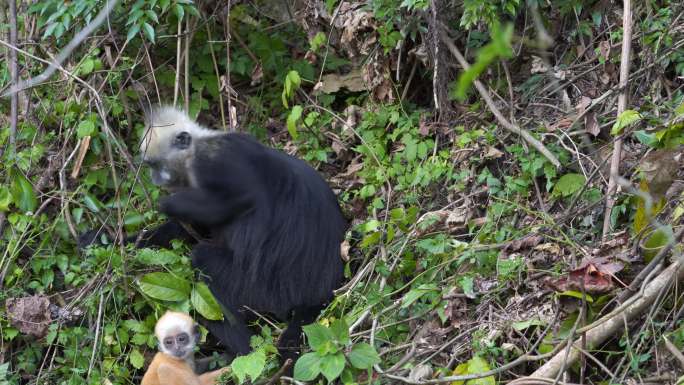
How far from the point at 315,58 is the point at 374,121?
818 millimetres

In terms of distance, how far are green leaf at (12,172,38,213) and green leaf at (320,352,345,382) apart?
7.90ft

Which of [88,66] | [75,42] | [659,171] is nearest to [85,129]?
[88,66]

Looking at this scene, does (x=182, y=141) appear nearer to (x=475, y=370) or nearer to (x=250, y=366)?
(x=250, y=366)

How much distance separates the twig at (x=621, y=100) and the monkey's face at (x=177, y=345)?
6.94 ft

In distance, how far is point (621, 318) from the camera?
12.0 ft

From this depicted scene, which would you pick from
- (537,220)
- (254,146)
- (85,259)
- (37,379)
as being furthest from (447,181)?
(37,379)

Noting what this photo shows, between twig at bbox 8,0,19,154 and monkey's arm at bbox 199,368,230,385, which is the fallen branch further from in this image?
twig at bbox 8,0,19,154

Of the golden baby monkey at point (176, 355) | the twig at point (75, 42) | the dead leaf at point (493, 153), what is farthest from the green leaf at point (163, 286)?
the dead leaf at point (493, 153)

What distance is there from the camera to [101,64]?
5.90 m

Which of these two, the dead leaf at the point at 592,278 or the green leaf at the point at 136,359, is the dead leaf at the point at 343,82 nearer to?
the green leaf at the point at 136,359

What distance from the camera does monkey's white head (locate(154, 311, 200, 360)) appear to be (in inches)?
182

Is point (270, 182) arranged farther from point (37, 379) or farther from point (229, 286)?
point (37, 379)

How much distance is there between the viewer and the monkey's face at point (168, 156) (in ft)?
18.3

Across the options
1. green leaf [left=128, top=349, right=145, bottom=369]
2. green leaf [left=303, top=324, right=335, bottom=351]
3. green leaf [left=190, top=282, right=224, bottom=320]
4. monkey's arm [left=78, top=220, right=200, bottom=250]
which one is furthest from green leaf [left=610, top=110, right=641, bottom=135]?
green leaf [left=128, top=349, right=145, bottom=369]
